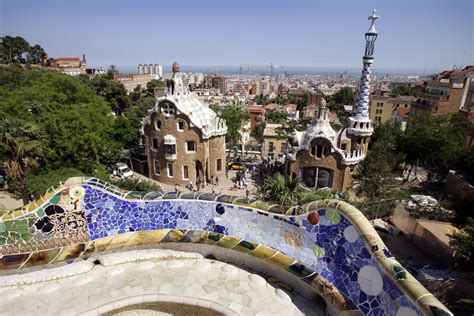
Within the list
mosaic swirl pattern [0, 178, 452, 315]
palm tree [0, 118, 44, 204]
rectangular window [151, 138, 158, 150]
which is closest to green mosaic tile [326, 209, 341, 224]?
mosaic swirl pattern [0, 178, 452, 315]

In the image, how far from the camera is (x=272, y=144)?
120ft

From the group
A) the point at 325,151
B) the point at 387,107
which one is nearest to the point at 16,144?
the point at 325,151

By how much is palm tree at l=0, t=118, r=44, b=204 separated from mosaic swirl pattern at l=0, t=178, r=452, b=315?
714 cm

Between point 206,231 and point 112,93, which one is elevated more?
point 206,231

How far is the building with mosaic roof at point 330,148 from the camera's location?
23750 millimetres

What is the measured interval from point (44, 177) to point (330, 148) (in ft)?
67.8

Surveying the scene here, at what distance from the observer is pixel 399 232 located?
55.7 feet

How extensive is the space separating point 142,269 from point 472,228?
12787 millimetres

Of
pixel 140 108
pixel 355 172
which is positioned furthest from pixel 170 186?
pixel 140 108

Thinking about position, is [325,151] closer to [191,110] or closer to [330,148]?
[330,148]

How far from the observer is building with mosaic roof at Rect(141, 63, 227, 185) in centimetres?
2514

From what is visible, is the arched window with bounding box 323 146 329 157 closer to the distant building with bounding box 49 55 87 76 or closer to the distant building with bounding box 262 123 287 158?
the distant building with bounding box 262 123 287 158

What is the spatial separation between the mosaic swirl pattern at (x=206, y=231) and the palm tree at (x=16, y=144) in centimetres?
714

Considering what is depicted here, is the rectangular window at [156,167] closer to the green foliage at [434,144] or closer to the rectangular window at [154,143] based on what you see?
the rectangular window at [154,143]
